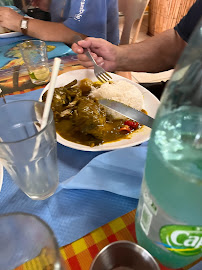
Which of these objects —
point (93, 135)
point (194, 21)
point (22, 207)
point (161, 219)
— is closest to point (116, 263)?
point (161, 219)

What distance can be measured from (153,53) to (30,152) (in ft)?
3.49

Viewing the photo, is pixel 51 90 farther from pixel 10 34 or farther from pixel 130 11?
pixel 130 11

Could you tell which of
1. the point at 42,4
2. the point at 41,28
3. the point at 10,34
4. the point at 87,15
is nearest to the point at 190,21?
the point at 87,15

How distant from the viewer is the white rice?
2.57ft

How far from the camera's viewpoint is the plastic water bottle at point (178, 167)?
0.94ft

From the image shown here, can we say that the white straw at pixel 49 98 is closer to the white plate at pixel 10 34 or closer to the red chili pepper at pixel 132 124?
the red chili pepper at pixel 132 124

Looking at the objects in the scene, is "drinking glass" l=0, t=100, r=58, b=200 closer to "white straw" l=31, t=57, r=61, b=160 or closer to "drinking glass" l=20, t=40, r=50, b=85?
"white straw" l=31, t=57, r=61, b=160

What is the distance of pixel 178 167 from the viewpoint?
294mm

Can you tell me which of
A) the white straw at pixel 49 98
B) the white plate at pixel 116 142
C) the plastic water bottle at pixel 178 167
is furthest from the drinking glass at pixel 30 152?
the plastic water bottle at pixel 178 167

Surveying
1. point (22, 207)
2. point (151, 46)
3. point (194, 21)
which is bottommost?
point (22, 207)

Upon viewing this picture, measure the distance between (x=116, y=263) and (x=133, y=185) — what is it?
18 centimetres

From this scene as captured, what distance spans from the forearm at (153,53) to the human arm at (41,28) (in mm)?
345

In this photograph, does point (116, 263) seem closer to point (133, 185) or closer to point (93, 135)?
point (133, 185)

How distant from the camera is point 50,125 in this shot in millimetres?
439
